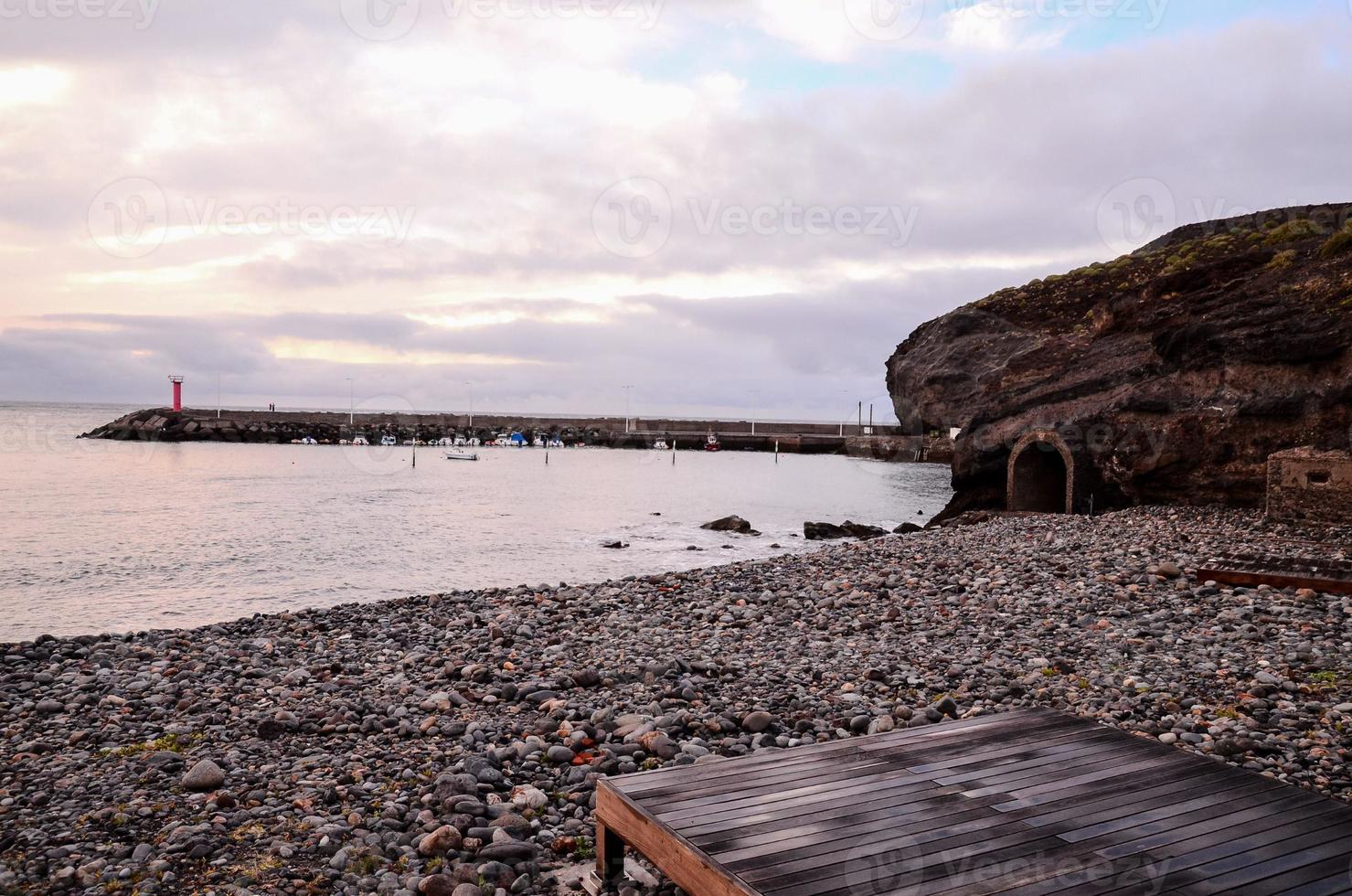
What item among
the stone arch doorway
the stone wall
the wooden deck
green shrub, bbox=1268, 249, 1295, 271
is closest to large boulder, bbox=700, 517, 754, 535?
the stone arch doorway

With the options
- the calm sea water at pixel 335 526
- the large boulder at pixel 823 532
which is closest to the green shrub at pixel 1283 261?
the large boulder at pixel 823 532

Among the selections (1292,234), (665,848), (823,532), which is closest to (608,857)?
(665,848)

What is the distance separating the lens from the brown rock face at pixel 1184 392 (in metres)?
20.0

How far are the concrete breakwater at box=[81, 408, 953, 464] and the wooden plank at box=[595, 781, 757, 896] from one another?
80559mm

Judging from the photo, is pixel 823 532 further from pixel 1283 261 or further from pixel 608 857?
pixel 608 857

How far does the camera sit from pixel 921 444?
8675cm

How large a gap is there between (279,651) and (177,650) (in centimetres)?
139

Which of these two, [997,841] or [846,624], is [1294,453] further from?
[997,841]

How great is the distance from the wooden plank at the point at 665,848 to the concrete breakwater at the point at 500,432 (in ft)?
264

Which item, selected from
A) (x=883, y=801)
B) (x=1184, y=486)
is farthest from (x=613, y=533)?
(x=883, y=801)

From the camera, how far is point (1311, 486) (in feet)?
51.5

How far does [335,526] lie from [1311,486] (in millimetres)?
28090

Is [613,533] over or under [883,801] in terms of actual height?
under

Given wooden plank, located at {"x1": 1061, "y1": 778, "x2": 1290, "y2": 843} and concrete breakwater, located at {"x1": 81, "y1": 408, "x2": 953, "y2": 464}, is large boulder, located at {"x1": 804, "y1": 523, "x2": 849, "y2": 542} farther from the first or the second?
concrete breakwater, located at {"x1": 81, "y1": 408, "x2": 953, "y2": 464}
